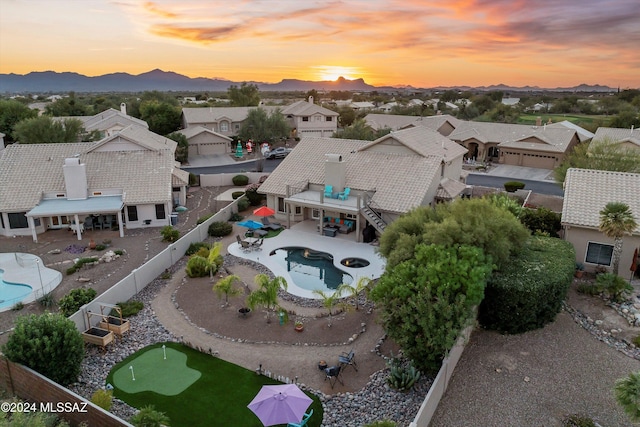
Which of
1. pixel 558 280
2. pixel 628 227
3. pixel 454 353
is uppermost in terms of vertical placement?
pixel 628 227

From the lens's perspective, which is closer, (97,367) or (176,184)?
(97,367)

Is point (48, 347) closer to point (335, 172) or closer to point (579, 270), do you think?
point (335, 172)

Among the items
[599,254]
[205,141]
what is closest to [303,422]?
[599,254]

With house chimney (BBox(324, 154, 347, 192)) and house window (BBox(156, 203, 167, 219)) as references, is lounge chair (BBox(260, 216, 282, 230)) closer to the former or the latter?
house chimney (BBox(324, 154, 347, 192))

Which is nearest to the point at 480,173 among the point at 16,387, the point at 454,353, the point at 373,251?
the point at 373,251

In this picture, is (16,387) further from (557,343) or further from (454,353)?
(557,343)

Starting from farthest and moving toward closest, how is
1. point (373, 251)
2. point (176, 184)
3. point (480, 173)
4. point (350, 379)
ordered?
point (480, 173) → point (176, 184) → point (373, 251) → point (350, 379)
